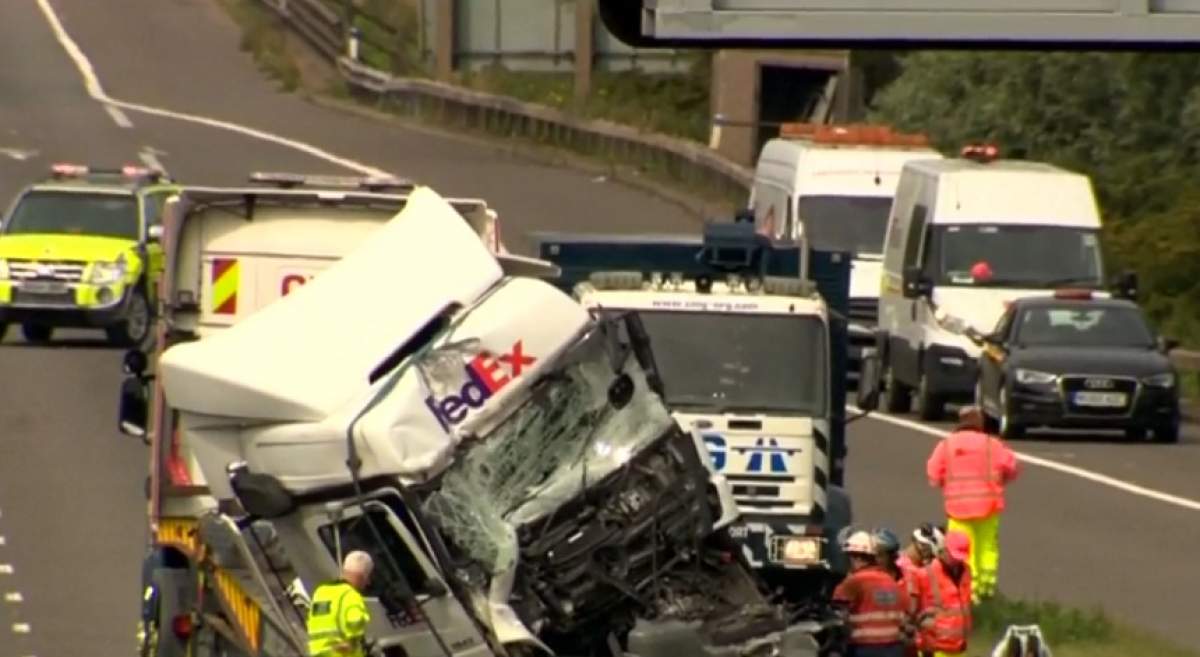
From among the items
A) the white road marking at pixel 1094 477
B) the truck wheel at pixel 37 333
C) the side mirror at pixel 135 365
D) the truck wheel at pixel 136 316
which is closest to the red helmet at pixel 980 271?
the white road marking at pixel 1094 477

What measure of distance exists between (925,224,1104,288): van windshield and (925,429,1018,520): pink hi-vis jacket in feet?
41.2

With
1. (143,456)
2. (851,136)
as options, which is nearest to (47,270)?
(143,456)

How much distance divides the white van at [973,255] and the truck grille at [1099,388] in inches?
64.0

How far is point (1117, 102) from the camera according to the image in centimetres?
4628

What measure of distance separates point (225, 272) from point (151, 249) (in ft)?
59.9

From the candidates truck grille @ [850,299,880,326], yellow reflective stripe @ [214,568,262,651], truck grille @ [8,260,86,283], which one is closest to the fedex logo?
yellow reflective stripe @ [214,568,262,651]

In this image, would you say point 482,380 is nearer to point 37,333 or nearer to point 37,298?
point 37,298

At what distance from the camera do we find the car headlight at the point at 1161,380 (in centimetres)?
3195

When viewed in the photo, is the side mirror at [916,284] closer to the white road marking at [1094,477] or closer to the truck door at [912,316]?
the truck door at [912,316]

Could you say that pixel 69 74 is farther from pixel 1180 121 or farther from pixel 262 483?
pixel 262 483

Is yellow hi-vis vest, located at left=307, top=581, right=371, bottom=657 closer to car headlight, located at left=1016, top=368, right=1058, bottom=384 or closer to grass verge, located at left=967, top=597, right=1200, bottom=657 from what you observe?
grass verge, located at left=967, top=597, right=1200, bottom=657

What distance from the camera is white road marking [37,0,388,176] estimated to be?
54000 millimetres

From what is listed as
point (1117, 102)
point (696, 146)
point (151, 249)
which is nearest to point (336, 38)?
point (696, 146)

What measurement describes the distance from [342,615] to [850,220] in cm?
2509
